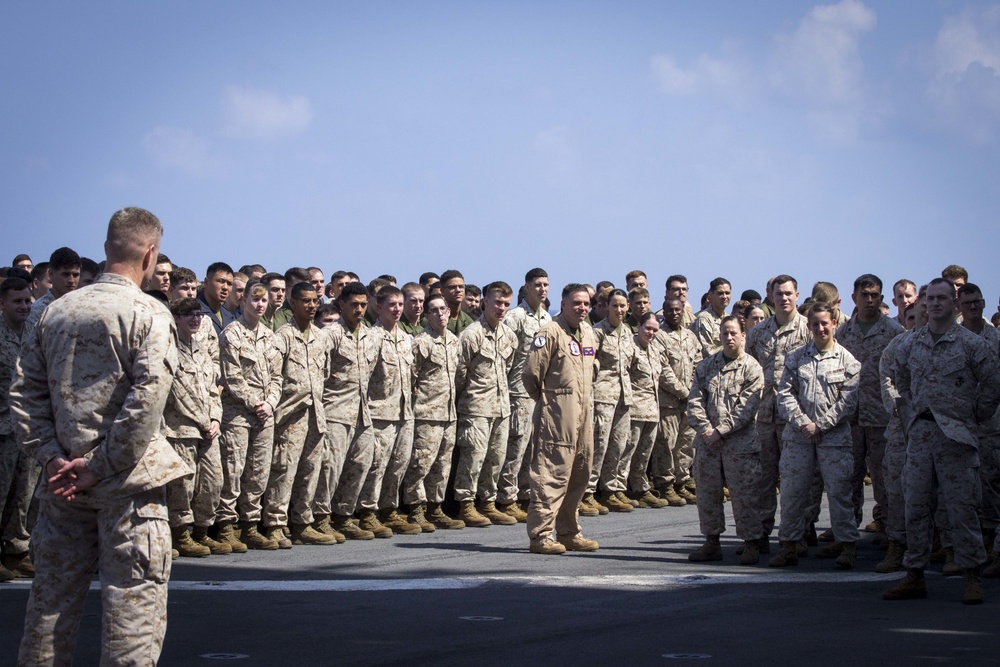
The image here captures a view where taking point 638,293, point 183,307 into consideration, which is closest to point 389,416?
point 183,307

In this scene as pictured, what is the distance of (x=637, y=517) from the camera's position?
13953mm

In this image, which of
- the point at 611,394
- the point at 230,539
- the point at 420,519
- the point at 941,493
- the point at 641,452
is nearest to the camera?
the point at 941,493

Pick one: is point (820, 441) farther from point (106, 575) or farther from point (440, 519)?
point (106, 575)

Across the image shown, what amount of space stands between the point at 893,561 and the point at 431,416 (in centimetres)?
485

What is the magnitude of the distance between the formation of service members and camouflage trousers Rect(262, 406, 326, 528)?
20 millimetres

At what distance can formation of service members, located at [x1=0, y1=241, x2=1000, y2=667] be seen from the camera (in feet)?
29.6

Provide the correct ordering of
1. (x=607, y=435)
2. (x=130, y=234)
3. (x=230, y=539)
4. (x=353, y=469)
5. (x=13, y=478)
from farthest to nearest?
(x=607, y=435), (x=353, y=469), (x=230, y=539), (x=13, y=478), (x=130, y=234)

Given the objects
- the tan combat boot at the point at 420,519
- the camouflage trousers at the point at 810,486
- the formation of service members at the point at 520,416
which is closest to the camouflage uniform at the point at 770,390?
the formation of service members at the point at 520,416

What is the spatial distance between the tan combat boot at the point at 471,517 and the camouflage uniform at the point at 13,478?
4.97 m

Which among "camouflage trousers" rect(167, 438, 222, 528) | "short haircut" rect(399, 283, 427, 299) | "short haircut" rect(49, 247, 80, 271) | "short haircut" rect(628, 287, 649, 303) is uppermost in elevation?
"short haircut" rect(628, 287, 649, 303)

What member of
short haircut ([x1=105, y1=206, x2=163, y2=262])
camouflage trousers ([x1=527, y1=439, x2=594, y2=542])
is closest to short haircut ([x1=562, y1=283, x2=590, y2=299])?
camouflage trousers ([x1=527, y1=439, x2=594, y2=542])

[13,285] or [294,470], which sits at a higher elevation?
[13,285]

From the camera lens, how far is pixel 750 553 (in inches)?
415

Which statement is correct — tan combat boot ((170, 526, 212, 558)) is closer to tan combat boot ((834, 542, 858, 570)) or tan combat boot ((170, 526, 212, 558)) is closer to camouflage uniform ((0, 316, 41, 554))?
camouflage uniform ((0, 316, 41, 554))
